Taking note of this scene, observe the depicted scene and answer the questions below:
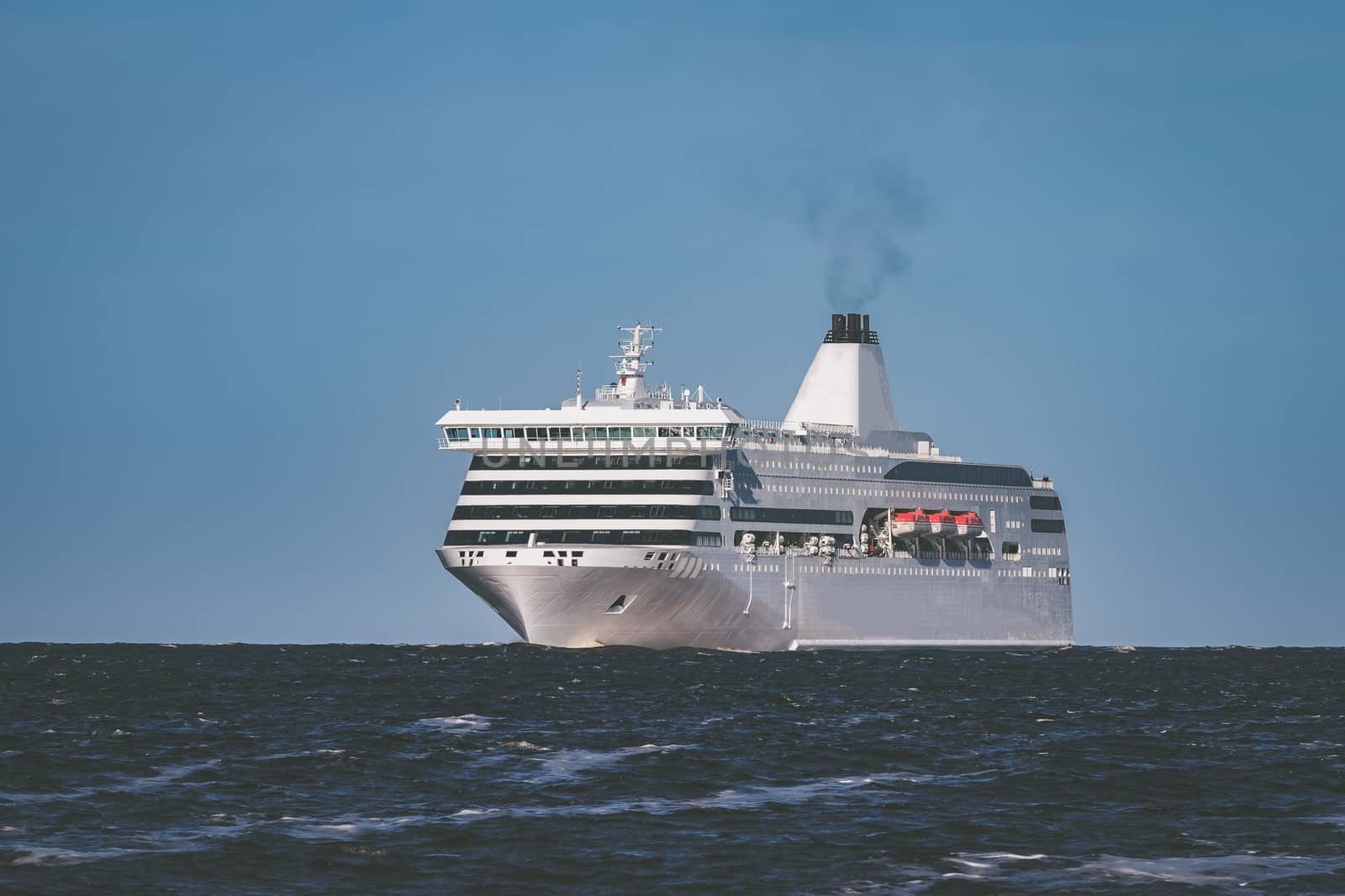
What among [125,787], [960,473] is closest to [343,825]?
[125,787]

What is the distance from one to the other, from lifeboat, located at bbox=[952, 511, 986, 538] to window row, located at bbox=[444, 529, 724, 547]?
2117 centimetres

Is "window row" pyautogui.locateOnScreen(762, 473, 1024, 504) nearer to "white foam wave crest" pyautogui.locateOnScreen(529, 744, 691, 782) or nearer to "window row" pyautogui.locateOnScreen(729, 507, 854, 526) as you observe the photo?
"window row" pyautogui.locateOnScreen(729, 507, 854, 526)

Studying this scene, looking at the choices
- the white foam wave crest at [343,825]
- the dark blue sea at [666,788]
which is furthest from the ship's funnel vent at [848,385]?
the white foam wave crest at [343,825]

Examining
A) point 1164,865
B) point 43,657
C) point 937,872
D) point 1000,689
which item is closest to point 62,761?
point 937,872

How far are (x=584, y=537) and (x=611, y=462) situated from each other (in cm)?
497

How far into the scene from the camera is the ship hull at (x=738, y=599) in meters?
83.2

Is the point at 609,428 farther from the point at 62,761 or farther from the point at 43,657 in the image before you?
the point at 62,761

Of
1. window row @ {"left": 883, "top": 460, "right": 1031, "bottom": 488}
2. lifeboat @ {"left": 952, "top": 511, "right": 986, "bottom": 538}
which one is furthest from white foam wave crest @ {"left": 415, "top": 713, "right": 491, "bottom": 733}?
lifeboat @ {"left": 952, "top": 511, "right": 986, "bottom": 538}

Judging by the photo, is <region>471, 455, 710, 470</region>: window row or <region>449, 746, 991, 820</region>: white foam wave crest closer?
<region>449, 746, 991, 820</region>: white foam wave crest

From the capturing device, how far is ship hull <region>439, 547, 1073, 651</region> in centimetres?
8319

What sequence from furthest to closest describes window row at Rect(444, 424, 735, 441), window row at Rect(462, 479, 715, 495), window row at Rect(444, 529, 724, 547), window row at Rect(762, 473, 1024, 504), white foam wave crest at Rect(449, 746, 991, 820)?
window row at Rect(762, 473, 1024, 504)
window row at Rect(444, 424, 735, 441)
window row at Rect(462, 479, 715, 495)
window row at Rect(444, 529, 724, 547)
white foam wave crest at Rect(449, 746, 991, 820)

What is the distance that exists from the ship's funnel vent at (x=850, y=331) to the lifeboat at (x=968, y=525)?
11.7 m

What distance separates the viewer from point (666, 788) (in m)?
36.7

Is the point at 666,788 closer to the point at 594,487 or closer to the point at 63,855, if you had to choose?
the point at 63,855
